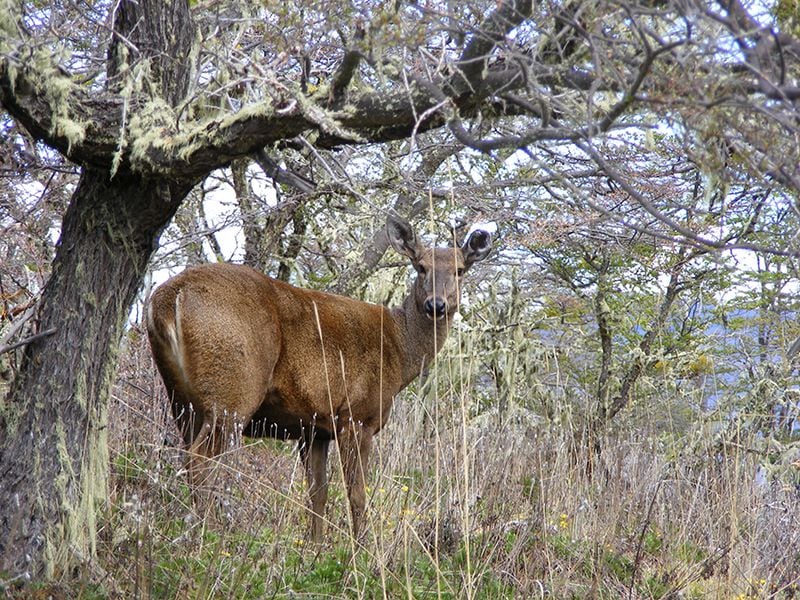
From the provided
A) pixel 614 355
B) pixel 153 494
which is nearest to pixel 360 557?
pixel 153 494

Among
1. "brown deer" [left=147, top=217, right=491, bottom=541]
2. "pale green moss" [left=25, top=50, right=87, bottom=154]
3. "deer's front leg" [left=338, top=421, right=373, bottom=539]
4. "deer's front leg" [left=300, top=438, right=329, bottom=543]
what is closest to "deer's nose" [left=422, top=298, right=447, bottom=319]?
"brown deer" [left=147, top=217, right=491, bottom=541]

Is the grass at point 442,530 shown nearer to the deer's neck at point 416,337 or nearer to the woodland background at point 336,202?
the woodland background at point 336,202

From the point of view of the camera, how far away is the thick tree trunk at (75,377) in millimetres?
4457

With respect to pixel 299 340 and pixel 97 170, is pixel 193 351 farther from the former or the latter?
pixel 97 170

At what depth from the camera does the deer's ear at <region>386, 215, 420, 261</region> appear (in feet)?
24.7

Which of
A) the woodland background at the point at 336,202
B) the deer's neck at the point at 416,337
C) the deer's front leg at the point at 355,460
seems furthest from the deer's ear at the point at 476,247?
the deer's front leg at the point at 355,460

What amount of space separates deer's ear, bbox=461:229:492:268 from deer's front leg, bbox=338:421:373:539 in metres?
1.70

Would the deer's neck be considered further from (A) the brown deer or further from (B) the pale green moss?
(B) the pale green moss

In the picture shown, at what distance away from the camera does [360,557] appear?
5.28m

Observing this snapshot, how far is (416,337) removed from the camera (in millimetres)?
7770

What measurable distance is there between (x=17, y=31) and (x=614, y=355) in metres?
9.23

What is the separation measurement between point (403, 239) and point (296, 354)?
60.1 inches

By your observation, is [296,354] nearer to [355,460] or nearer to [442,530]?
[355,460]

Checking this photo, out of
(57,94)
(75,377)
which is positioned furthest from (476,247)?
(57,94)
